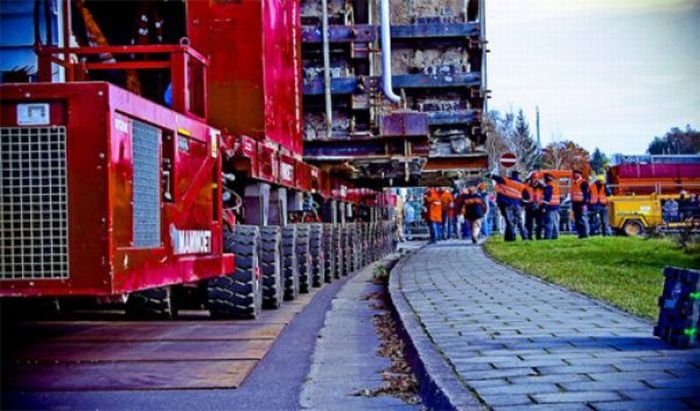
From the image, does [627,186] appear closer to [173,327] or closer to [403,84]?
[403,84]

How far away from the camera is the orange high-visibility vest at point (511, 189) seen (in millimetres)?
23750

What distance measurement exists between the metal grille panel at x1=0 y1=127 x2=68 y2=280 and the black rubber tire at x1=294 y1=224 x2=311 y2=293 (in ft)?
20.5

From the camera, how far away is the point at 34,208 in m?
5.55

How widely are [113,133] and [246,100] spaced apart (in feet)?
13.2

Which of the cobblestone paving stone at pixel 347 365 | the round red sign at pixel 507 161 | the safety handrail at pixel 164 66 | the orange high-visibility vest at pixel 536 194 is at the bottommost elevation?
the cobblestone paving stone at pixel 347 365

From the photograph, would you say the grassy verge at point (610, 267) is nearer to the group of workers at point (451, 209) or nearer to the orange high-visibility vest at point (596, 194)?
the group of workers at point (451, 209)

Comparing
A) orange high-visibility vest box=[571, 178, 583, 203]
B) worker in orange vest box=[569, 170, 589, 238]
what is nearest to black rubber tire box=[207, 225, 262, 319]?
worker in orange vest box=[569, 170, 589, 238]

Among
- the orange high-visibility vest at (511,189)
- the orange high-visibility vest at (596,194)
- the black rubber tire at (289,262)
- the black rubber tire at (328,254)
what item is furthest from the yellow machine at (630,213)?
the black rubber tire at (289,262)

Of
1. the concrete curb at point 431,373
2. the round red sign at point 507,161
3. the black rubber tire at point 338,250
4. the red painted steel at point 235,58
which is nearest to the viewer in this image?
the concrete curb at point 431,373

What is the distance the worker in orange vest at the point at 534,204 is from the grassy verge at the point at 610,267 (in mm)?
5493

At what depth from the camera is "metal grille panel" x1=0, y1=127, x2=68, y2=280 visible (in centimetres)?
554

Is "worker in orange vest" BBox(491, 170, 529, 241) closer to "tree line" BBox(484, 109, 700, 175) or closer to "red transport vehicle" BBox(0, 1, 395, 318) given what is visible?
"red transport vehicle" BBox(0, 1, 395, 318)

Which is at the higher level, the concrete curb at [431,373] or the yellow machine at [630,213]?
the yellow machine at [630,213]

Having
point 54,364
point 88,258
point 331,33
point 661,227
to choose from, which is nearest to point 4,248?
point 88,258
